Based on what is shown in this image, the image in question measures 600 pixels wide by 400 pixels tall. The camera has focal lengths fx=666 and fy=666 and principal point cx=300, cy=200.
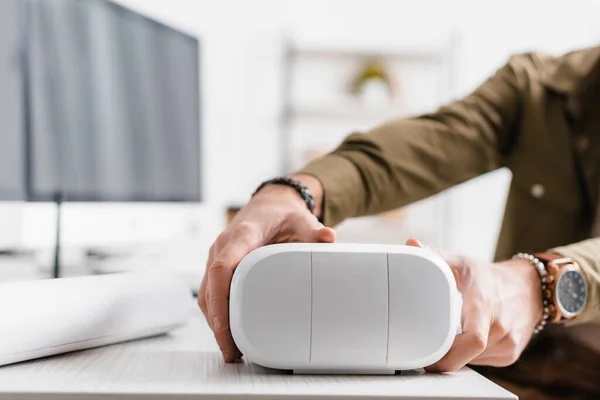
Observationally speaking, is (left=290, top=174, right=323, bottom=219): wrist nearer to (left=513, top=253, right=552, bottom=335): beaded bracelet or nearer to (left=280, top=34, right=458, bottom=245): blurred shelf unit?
(left=513, top=253, right=552, bottom=335): beaded bracelet

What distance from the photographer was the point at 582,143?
1068 millimetres

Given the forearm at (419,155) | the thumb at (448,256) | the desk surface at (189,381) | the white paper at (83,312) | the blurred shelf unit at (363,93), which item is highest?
the blurred shelf unit at (363,93)

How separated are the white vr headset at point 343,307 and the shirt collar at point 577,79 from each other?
0.75 metres

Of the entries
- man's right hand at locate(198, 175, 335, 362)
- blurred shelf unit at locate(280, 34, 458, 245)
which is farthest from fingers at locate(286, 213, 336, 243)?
blurred shelf unit at locate(280, 34, 458, 245)

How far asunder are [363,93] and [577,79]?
1948 mm

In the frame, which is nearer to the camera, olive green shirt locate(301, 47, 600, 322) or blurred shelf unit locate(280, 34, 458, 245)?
olive green shirt locate(301, 47, 600, 322)

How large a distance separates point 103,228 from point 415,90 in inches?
92.2

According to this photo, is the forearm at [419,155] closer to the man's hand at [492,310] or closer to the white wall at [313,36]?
the man's hand at [492,310]

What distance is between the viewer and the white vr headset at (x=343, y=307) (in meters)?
0.42

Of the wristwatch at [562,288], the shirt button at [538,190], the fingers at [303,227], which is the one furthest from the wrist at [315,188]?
the shirt button at [538,190]

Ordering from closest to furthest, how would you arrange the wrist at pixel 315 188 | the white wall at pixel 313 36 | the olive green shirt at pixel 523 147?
the wrist at pixel 315 188 → the olive green shirt at pixel 523 147 → the white wall at pixel 313 36

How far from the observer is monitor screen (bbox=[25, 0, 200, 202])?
3.02ft

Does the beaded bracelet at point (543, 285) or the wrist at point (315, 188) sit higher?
the wrist at point (315, 188)

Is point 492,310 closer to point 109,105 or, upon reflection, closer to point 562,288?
point 562,288
